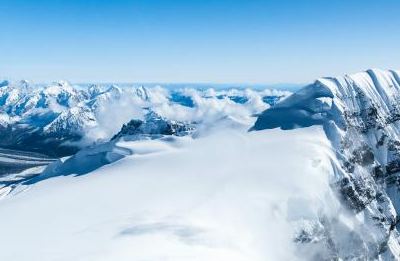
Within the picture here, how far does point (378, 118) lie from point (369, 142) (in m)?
13.9

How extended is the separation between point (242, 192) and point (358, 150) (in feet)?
211

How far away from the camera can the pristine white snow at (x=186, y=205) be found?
288ft

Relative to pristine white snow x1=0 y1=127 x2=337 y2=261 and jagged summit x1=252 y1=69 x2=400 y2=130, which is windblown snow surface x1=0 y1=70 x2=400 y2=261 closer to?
pristine white snow x1=0 y1=127 x2=337 y2=261

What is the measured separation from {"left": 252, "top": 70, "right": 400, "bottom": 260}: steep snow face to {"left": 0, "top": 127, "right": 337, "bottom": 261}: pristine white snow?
7.67 m

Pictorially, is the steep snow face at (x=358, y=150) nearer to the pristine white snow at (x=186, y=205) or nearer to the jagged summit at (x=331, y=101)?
the jagged summit at (x=331, y=101)

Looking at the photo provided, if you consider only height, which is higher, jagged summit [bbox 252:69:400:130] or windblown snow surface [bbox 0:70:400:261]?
jagged summit [bbox 252:69:400:130]

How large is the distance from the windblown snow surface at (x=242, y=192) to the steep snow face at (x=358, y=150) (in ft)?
1.71

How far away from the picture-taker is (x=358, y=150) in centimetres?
15788

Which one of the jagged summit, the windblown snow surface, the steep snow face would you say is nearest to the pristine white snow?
the windblown snow surface

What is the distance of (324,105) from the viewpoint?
17012 cm

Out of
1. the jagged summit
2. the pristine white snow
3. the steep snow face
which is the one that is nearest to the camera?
the pristine white snow

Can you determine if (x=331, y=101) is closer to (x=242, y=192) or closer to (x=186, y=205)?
(x=242, y=192)

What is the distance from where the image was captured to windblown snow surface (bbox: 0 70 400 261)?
92.5m

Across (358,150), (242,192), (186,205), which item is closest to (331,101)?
(358,150)
